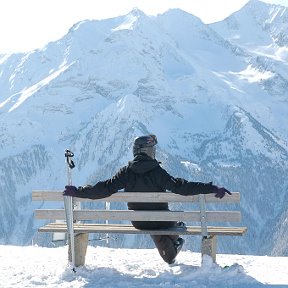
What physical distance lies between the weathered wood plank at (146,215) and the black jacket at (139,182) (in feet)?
1.10

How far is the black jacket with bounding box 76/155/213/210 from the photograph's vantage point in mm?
10273

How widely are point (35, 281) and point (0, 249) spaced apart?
5.73 metres

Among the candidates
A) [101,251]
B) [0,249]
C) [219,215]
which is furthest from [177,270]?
[0,249]

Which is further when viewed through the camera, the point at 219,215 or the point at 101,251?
the point at 101,251

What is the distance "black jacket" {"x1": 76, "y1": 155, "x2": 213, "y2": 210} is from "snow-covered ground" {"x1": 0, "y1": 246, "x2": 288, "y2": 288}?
3.70 ft

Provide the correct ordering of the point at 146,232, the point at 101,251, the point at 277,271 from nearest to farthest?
1. the point at 146,232
2. the point at 277,271
3. the point at 101,251

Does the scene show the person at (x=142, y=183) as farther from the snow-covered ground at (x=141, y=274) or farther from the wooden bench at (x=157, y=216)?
the snow-covered ground at (x=141, y=274)

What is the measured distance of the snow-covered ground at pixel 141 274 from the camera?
9.81 m

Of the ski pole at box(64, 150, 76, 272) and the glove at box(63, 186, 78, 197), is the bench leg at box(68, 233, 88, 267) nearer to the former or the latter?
the ski pole at box(64, 150, 76, 272)

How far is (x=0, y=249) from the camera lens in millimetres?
15500

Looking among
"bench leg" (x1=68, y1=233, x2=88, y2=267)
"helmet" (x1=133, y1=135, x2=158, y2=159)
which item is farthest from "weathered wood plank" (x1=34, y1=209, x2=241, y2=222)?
"helmet" (x1=133, y1=135, x2=158, y2=159)

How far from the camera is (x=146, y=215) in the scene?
10281 millimetres

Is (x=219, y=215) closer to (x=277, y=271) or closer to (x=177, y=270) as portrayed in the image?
(x=177, y=270)

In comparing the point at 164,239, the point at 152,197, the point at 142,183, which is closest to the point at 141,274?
the point at 164,239
